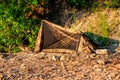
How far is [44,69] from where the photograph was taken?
32.0 feet

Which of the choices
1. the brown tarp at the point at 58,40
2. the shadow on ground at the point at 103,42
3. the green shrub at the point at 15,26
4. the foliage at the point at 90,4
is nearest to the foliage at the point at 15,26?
the green shrub at the point at 15,26

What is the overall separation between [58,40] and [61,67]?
361cm

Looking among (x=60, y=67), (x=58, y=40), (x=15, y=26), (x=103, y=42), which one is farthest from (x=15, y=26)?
(x=60, y=67)

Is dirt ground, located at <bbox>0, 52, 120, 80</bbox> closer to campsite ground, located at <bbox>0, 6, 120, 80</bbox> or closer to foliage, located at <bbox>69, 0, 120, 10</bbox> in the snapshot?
campsite ground, located at <bbox>0, 6, 120, 80</bbox>

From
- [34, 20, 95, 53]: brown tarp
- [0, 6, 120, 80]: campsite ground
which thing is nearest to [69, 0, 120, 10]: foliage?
Answer: [34, 20, 95, 53]: brown tarp

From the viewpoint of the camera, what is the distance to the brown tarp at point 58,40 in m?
12.9

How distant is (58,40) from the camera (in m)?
13.4

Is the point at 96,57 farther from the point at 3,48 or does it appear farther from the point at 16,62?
the point at 3,48

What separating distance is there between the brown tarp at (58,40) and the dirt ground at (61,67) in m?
1.44

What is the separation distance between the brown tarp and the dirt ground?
144 centimetres

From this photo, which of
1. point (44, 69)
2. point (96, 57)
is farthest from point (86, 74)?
point (96, 57)

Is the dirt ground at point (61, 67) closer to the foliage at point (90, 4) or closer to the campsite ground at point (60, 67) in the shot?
the campsite ground at point (60, 67)

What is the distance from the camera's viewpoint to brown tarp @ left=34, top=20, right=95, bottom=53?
12914mm

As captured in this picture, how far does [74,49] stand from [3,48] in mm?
3333
